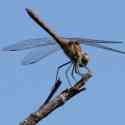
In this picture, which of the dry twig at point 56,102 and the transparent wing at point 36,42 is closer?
the dry twig at point 56,102

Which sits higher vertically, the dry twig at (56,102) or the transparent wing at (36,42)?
the transparent wing at (36,42)

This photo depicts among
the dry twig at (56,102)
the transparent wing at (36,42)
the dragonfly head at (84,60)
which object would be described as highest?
the transparent wing at (36,42)

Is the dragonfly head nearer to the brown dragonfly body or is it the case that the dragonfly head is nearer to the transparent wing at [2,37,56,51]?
the brown dragonfly body

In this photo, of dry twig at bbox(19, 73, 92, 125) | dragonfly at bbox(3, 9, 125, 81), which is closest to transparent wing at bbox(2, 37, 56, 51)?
dragonfly at bbox(3, 9, 125, 81)

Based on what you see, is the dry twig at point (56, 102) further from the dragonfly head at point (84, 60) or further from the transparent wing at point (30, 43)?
the transparent wing at point (30, 43)

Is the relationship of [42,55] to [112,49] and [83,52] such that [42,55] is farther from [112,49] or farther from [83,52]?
[112,49]

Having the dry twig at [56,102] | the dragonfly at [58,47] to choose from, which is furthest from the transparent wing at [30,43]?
the dry twig at [56,102]
